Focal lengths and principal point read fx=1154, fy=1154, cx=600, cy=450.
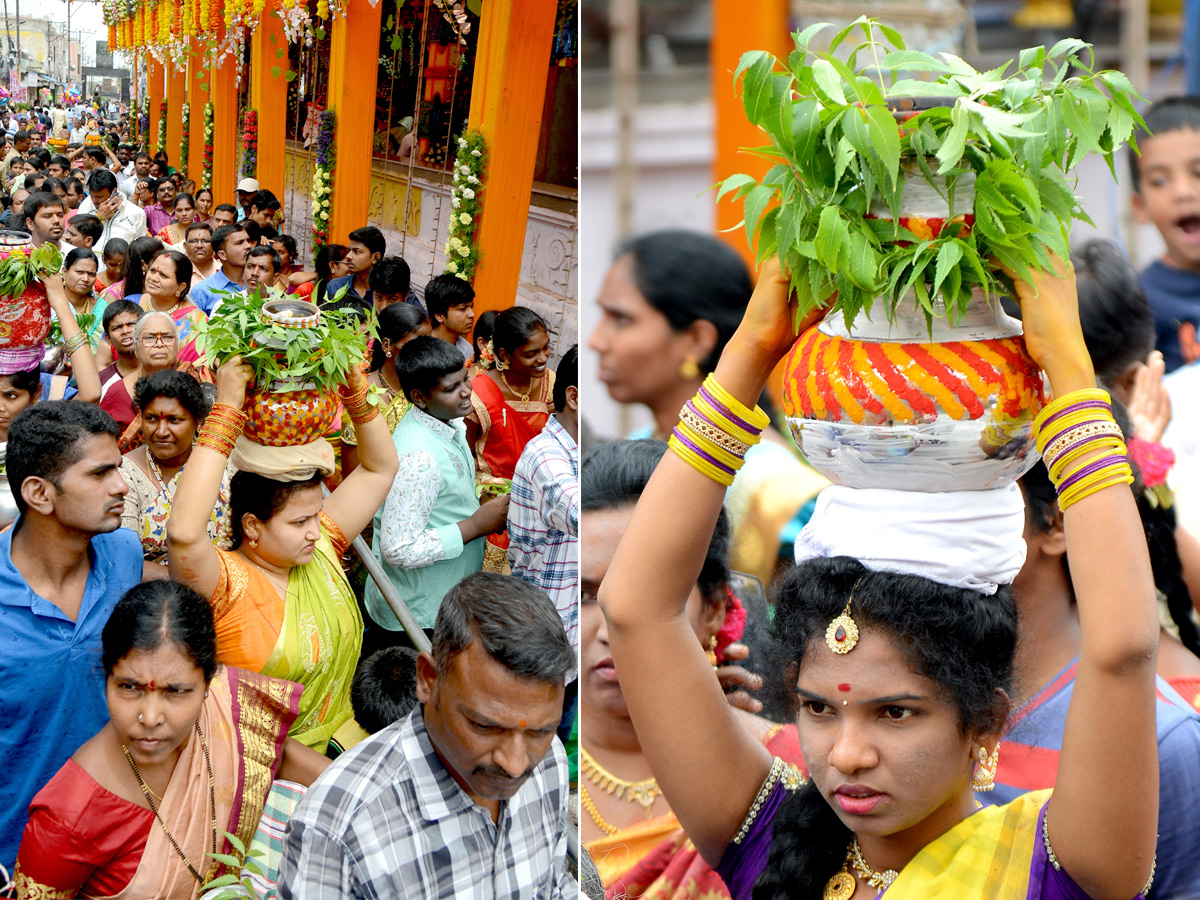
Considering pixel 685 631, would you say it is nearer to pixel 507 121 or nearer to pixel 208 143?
pixel 507 121

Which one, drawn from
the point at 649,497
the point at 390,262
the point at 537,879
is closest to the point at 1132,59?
the point at 649,497

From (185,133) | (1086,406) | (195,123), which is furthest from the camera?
(185,133)

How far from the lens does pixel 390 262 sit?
5.41 metres

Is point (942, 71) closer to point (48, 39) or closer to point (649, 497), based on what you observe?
point (649, 497)

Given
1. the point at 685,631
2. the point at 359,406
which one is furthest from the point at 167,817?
the point at 685,631

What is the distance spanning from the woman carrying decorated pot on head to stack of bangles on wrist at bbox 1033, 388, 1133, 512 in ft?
6.08

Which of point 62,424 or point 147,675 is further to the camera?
point 62,424

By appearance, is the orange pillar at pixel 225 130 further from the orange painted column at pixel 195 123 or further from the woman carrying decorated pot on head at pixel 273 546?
the woman carrying decorated pot on head at pixel 273 546

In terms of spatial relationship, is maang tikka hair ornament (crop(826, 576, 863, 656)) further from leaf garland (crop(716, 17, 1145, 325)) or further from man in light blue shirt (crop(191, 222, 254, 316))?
man in light blue shirt (crop(191, 222, 254, 316))

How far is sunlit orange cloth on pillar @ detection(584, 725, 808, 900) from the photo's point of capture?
4.52 feet

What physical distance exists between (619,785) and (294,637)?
1028mm

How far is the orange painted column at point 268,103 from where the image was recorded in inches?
437

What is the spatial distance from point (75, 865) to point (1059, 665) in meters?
1.54

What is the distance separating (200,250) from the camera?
Result: 6.54 meters
